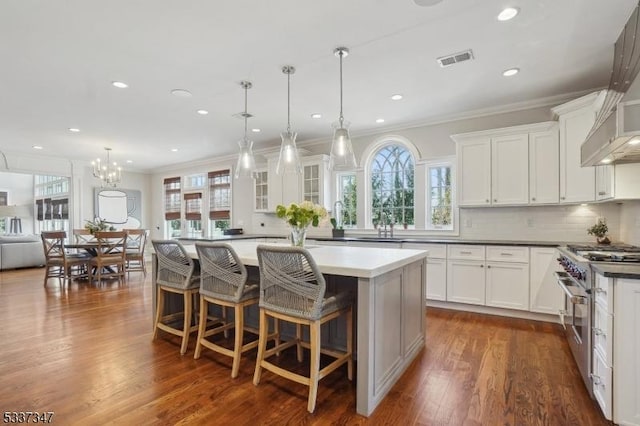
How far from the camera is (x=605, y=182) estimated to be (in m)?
3.07

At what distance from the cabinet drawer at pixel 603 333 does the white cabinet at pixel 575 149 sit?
2.00m

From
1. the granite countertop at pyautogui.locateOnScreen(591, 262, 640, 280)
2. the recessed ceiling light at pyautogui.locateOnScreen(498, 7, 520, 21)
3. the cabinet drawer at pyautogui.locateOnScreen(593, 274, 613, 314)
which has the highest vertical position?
the recessed ceiling light at pyautogui.locateOnScreen(498, 7, 520, 21)

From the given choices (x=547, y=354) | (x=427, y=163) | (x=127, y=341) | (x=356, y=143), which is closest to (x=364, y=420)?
(x=547, y=354)

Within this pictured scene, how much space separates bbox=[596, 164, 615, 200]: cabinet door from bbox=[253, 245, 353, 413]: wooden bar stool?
2.63 m

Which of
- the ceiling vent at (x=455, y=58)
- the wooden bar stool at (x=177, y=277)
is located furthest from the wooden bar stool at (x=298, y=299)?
the ceiling vent at (x=455, y=58)

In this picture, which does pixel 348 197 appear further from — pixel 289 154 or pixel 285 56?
pixel 285 56

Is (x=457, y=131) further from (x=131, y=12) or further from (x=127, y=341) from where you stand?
(x=127, y=341)

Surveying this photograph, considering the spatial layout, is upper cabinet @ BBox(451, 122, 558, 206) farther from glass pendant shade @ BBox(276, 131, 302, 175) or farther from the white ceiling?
glass pendant shade @ BBox(276, 131, 302, 175)

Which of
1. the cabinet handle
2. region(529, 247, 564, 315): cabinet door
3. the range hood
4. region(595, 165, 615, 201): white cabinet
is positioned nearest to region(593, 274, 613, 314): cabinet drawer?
the cabinet handle

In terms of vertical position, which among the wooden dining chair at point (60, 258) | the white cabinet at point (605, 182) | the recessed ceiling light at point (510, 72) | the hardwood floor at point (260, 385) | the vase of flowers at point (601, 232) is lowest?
the hardwood floor at point (260, 385)

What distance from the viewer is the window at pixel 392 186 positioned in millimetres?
5059

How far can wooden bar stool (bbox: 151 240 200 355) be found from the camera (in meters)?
2.79

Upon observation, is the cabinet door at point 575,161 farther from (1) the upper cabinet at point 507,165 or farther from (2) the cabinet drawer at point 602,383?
(2) the cabinet drawer at point 602,383

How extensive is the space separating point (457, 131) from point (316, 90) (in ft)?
7.07
